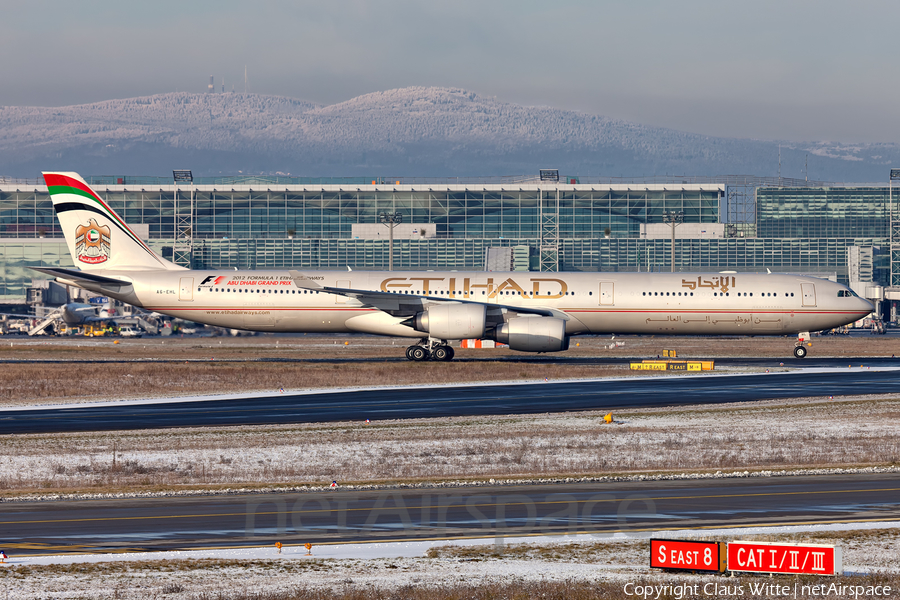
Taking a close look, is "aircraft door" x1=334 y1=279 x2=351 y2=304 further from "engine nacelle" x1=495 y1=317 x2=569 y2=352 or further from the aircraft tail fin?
the aircraft tail fin

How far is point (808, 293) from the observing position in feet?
172

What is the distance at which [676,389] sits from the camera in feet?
122

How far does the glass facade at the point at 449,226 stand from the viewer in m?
133

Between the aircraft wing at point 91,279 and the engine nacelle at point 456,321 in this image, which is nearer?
the engine nacelle at point 456,321

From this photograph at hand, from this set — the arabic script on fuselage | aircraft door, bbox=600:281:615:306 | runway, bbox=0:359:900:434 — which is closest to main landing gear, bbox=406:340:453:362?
aircraft door, bbox=600:281:615:306

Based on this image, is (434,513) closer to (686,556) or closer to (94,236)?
(686,556)

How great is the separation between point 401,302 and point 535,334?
743 cm

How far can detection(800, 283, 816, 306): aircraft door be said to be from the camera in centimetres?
5228

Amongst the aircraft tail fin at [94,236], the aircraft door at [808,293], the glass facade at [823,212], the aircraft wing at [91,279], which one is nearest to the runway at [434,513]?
the aircraft door at [808,293]

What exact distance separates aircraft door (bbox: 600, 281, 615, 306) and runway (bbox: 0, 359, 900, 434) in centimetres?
889

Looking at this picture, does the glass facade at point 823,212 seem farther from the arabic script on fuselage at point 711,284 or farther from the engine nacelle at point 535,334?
the engine nacelle at point 535,334

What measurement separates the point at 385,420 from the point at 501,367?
1895 cm

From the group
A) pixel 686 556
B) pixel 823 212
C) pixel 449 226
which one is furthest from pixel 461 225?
pixel 686 556

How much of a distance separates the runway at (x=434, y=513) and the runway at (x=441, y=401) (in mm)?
11146
